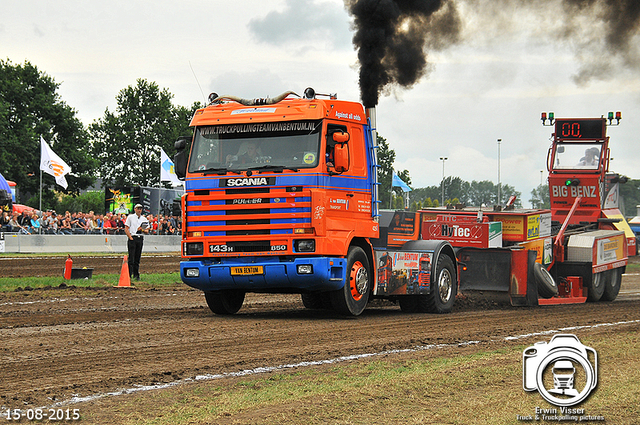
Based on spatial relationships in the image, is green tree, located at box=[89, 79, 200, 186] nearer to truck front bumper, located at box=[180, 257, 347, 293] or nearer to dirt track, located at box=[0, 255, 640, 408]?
dirt track, located at box=[0, 255, 640, 408]

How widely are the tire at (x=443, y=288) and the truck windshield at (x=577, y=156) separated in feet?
25.0

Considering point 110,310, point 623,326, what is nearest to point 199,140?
point 110,310

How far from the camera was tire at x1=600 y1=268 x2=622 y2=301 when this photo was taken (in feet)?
58.4

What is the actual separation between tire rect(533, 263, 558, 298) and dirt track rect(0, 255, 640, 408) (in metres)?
0.60

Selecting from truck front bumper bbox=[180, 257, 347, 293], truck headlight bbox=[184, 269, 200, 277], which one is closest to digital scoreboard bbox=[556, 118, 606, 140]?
truck front bumper bbox=[180, 257, 347, 293]

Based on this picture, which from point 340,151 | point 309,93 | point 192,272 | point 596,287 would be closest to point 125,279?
point 192,272

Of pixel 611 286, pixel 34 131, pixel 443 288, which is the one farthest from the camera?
pixel 34 131

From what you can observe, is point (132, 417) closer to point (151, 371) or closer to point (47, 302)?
point (151, 371)

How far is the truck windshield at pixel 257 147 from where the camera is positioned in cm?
1135

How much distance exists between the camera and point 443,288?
44.9 ft

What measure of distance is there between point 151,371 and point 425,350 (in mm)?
3258

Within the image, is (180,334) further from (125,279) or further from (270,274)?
(125,279)

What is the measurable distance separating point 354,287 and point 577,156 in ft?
34.2

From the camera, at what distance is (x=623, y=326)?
1171 centimetres
